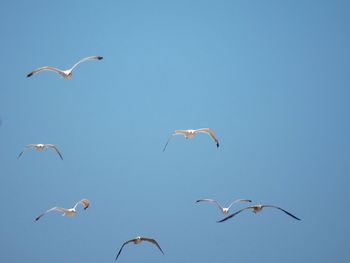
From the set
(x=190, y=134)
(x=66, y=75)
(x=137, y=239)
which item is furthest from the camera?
(x=190, y=134)

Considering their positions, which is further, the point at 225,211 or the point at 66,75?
the point at 225,211

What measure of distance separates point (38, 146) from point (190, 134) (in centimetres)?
624

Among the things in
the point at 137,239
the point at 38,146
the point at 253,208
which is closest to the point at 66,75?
the point at 38,146

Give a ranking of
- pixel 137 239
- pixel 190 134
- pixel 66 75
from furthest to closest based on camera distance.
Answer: pixel 190 134, pixel 137 239, pixel 66 75

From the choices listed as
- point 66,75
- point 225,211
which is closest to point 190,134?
point 225,211

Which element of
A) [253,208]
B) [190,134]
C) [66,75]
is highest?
[66,75]

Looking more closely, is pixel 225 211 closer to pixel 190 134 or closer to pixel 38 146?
pixel 190 134

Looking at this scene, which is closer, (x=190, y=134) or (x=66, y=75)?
(x=66, y=75)

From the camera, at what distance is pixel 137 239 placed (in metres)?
21.9

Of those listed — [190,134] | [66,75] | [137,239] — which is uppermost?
[66,75]

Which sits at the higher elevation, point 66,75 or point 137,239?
point 66,75

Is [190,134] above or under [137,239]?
above

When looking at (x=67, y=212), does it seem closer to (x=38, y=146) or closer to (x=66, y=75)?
(x=38, y=146)

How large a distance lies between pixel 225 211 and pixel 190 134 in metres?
3.87
